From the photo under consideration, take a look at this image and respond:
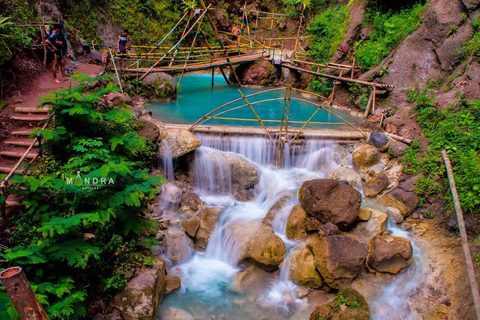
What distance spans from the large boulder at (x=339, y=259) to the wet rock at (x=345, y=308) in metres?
0.35

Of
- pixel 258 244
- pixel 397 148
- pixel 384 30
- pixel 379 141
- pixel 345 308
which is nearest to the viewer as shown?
pixel 345 308

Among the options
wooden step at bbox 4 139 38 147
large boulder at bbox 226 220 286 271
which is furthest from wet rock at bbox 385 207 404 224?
wooden step at bbox 4 139 38 147

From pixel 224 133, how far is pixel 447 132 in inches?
267

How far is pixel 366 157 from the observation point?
9430 mm

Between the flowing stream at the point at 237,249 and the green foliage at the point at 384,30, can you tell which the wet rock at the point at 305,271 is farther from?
the green foliage at the point at 384,30

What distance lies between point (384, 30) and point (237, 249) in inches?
549

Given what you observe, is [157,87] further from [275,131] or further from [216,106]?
[275,131]

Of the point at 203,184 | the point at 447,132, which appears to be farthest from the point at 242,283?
the point at 447,132

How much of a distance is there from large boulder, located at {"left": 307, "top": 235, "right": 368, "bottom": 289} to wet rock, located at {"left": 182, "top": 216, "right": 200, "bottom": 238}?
9.63ft

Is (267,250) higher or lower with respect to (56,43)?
lower

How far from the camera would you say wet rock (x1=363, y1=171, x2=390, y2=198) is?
335 inches

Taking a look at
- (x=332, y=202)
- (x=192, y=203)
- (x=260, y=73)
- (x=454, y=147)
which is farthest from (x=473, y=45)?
(x=192, y=203)

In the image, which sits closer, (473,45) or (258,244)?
(258,244)

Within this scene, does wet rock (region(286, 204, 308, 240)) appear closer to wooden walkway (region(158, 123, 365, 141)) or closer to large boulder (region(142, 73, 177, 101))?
wooden walkway (region(158, 123, 365, 141))
